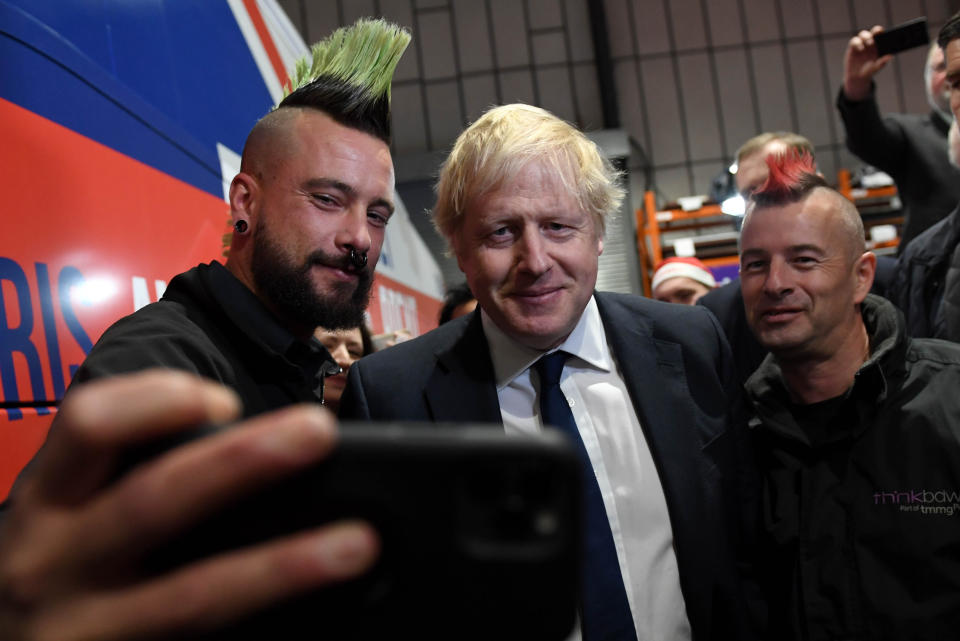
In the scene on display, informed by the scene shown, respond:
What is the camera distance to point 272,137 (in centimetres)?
152

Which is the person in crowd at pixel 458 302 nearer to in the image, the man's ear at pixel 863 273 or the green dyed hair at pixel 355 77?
the green dyed hair at pixel 355 77

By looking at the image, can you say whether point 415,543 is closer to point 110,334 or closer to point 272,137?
point 110,334

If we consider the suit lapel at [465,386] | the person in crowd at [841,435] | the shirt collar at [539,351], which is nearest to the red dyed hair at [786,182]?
the person in crowd at [841,435]

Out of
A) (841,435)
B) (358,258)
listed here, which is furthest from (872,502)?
(358,258)

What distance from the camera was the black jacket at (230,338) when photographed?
105 centimetres

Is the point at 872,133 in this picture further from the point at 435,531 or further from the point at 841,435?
the point at 435,531

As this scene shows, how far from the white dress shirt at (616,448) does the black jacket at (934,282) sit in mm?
1019

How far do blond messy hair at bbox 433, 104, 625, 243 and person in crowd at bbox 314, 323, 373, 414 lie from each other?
101cm

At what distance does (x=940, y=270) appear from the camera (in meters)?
1.98

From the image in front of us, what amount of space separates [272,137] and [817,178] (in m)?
1.26

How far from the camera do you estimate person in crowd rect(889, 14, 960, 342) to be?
1847mm

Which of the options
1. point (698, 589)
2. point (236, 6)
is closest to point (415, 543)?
point (698, 589)

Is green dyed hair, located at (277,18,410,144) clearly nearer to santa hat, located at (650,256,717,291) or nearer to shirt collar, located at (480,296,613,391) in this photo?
shirt collar, located at (480,296,613,391)

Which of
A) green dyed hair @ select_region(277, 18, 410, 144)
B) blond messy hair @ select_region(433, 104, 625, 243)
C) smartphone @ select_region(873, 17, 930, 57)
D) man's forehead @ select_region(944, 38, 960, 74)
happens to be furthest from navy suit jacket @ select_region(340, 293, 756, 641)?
smartphone @ select_region(873, 17, 930, 57)
